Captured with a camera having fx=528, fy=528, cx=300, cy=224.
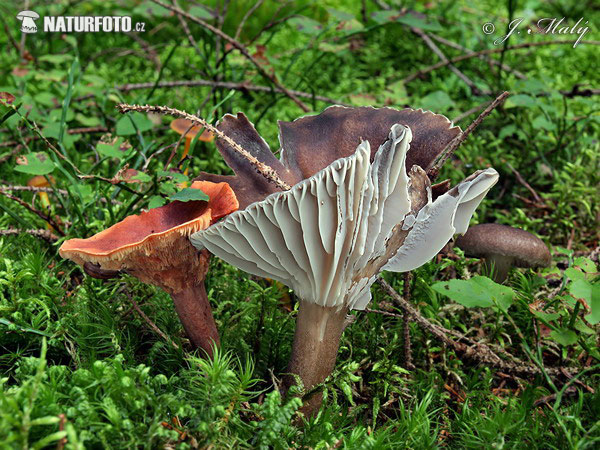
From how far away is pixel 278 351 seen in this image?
2.23m

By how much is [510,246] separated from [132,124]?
2.20 metres

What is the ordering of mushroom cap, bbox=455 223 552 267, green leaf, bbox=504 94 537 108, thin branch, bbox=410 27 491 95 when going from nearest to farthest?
mushroom cap, bbox=455 223 552 267 → green leaf, bbox=504 94 537 108 → thin branch, bbox=410 27 491 95

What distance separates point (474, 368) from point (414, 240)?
0.88 metres

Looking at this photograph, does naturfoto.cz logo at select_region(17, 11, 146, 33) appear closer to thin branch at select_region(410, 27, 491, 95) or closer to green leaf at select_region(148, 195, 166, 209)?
thin branch at select_region(410, 27, 491, 95)

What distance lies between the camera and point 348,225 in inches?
65.1

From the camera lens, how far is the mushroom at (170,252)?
1.68 metres

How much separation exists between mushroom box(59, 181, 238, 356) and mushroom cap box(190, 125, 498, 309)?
0.32 ft

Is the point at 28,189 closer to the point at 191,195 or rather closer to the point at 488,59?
the point at 191,195

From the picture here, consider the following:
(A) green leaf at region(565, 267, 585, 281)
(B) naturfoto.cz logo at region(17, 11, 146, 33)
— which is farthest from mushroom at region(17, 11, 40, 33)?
(A) green leaf at region(565, 267, 585, 281)

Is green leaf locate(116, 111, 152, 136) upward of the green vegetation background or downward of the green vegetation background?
upward

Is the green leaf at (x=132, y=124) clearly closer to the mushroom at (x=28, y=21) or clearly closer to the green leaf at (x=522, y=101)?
the mushroom at (x=28, y=21)

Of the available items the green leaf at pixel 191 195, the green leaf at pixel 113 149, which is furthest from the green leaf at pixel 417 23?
the green leaf at pixel 191 195

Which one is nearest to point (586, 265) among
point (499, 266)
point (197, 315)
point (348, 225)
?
point (499, 266)

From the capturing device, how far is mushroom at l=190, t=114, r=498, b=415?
1571mm
